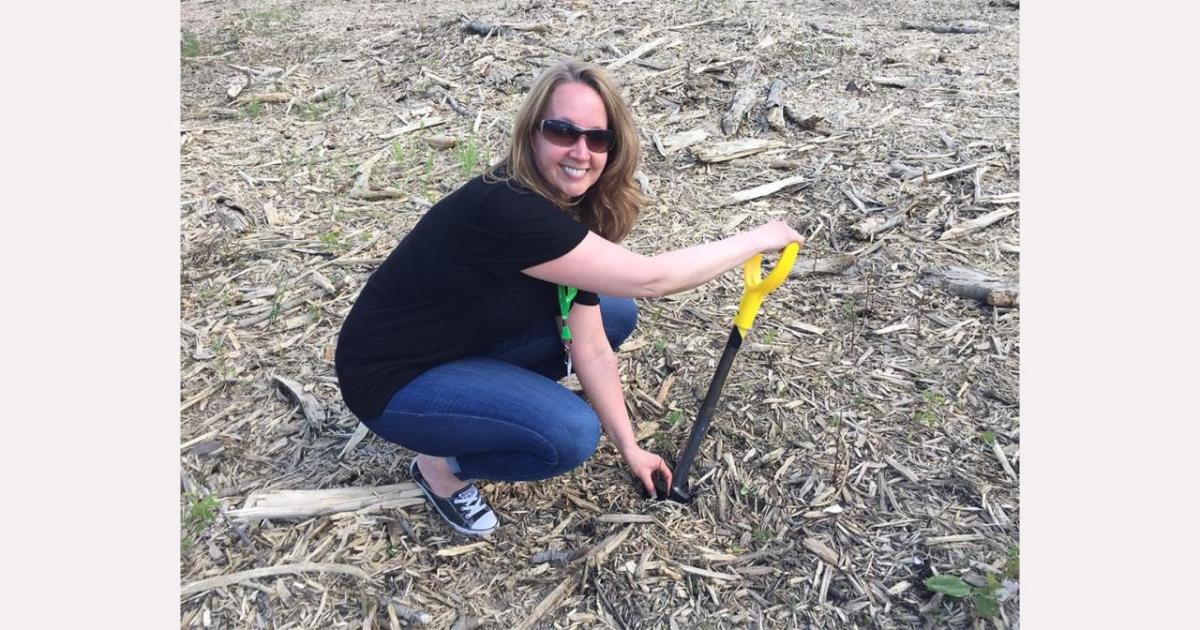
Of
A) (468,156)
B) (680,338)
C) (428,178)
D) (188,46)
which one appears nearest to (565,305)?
(680,338)

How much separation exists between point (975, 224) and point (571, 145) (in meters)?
2.40

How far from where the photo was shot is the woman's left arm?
262cm

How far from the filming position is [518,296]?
247cm

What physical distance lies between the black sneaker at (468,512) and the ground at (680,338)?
0.19 ft

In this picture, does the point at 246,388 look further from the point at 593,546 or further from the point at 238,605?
the point at 593,546

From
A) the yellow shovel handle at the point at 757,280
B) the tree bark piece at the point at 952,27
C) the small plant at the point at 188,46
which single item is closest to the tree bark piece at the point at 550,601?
the yellow shovel handle at the point at 757,280

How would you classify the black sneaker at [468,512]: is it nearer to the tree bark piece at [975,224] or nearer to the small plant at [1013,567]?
the small plant at [1013,567]

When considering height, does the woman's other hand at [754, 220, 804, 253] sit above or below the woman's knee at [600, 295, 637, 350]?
above

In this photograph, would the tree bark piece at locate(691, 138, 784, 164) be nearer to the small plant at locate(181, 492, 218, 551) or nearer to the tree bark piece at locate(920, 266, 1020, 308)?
the tree bark piece at locate(920, 266, 1020, 308)

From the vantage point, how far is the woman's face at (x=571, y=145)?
7.68 feet

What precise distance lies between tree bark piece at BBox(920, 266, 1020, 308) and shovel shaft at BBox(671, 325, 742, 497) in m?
1.31

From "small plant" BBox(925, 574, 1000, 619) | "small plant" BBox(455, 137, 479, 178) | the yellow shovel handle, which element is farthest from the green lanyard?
"small plant" BBox(455, 137, 479, 178)

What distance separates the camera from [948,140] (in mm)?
4496

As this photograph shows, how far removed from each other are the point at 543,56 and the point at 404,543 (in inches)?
158
